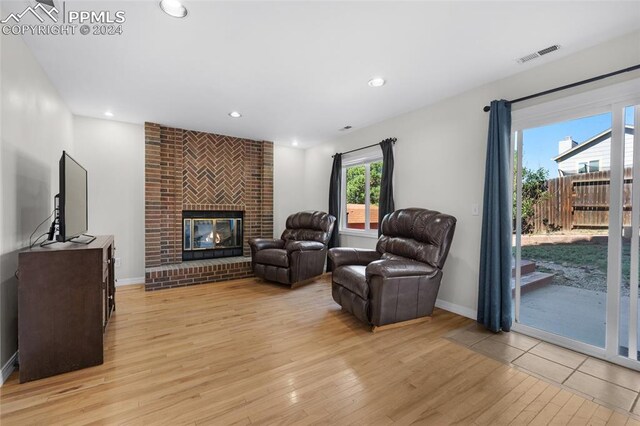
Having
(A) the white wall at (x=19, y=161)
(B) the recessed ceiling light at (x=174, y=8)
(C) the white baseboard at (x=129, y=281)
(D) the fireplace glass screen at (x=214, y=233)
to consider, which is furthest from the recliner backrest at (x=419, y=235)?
(C) the white baseboard at (x=129, y=281)

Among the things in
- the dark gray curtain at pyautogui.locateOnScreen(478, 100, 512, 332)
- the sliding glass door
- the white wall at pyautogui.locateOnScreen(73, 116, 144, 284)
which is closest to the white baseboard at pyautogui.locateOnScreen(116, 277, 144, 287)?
the white wall at pyautogui.locateOnScreen(73, 116, 144, 284)

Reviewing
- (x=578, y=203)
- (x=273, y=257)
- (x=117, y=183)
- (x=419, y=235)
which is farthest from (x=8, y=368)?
(x=578, y=203)

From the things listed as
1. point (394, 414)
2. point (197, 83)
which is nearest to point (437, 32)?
point (197, 83)

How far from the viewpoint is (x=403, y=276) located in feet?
8.41

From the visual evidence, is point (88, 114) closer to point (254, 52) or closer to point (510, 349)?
point (254, 52)

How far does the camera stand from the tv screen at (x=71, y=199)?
2.03 metres

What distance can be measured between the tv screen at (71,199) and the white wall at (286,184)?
10.2 ft

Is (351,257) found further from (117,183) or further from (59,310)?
(117,183)

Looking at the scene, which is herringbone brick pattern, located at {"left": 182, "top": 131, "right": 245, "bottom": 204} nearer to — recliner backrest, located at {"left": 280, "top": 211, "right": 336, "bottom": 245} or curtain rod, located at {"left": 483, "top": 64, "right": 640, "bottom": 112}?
recliner backrest, located at {"left": 280, "top": 211, "right": 336, "bottom": 245}

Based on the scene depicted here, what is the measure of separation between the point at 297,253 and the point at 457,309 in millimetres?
2109

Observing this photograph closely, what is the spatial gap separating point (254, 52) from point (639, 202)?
3115 millimetres

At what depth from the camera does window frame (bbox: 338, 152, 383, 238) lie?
→ 438cm

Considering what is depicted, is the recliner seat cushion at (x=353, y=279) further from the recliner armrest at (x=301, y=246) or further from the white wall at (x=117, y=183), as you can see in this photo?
the white wall at (x=117, y=183)

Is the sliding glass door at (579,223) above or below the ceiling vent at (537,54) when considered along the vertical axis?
below
